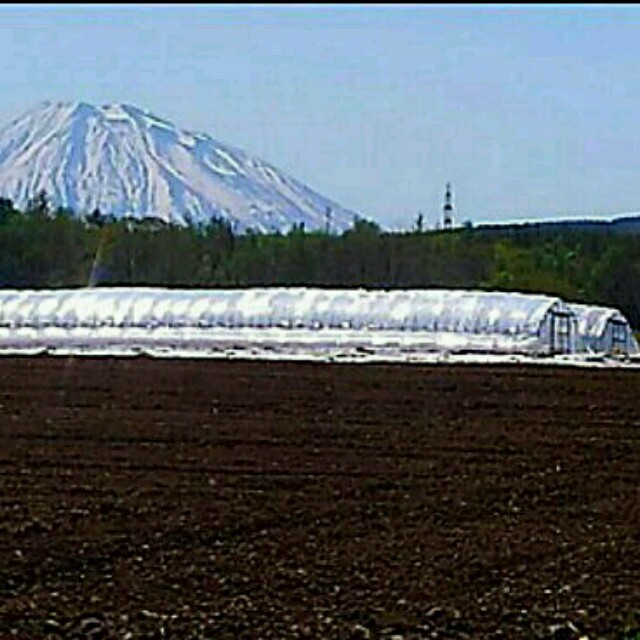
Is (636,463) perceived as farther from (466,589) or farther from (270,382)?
(270,382)

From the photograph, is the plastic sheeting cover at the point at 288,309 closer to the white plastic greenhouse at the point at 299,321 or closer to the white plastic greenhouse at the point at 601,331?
the white plastic greenhouse at the point at 299,321

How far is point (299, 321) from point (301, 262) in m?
15.8

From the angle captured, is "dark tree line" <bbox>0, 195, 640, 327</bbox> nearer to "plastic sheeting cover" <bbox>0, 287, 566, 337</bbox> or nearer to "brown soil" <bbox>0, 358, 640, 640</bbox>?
"plastic sheeting cover" <bbox>0, 287, 566, 337</bbox>

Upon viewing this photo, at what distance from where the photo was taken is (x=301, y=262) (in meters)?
47.9

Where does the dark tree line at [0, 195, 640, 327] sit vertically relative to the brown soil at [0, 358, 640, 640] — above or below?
above

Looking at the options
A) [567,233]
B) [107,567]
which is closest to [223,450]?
[107,567]

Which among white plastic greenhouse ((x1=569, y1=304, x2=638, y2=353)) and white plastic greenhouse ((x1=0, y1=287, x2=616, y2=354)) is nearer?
white plastic greenhouse ((x1=0, y1=287, x2=616, y2=354))

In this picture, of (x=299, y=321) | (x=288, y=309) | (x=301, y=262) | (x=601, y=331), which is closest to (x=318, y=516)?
(x=299, y=321)

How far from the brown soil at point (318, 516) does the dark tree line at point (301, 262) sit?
29.1 metres

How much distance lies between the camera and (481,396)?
18.5 m

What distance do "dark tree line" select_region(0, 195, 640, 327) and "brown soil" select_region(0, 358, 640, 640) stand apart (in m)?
29.1

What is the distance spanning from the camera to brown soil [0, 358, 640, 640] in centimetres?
648

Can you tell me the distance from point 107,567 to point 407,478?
12.6 ft

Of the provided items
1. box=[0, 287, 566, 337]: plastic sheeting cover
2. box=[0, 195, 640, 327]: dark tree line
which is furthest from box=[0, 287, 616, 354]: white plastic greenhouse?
box=[0, 195, 640, 327]: dark tree line
